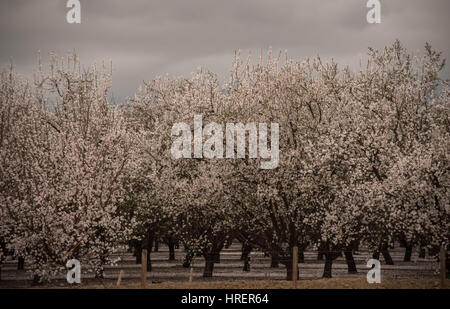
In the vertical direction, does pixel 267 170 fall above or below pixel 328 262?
above

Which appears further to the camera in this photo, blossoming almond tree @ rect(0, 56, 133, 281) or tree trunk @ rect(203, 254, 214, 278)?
tree trunk @ rect(203, 254, 214, 278)

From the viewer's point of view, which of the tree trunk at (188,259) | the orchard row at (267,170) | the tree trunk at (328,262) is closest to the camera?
the orchard row at (267,170)

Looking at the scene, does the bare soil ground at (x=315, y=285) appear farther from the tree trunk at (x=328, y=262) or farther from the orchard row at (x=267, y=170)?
the tree trunk at (x=328, y=262)

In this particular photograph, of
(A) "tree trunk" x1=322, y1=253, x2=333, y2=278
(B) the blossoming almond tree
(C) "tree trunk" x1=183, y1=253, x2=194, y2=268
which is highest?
(B) the blossoming almond tree

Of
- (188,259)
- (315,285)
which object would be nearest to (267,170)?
(315,285)

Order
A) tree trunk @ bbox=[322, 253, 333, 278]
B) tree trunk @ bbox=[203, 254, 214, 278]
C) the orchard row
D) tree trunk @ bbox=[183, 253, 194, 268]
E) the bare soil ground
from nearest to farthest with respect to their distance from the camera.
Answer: the bare soil ground, the orchard row, tree trunk @ bbox=[322, 253, 333, 278], tree trunk @ bbox=[203, 254, 214, 278], tree trunk @ bbox=[183, 253, 194, 268]

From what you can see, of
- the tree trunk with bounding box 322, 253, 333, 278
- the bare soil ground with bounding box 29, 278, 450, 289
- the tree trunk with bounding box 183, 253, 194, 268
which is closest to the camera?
the bare soil ground with bounding box 29, 278, 450, 289

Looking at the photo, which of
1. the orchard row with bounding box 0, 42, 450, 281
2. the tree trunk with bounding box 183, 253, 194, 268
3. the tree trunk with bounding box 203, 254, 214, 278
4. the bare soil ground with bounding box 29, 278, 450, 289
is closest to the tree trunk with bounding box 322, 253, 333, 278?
the orchard row with bounding box 0, 42, 450, 281

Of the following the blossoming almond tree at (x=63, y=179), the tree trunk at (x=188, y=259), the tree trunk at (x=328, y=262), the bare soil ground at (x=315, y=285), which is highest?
the blossoming almond tree at (x=63, y=179)

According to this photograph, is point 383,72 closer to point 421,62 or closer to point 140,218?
point 421,62

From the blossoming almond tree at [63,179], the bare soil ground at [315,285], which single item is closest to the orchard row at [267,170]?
the blossoming almond tree at [63,179]

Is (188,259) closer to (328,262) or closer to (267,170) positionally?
(328,262)

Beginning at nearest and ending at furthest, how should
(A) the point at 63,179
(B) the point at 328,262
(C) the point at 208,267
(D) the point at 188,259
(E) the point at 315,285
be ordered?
(E) the point at 315,285, (A) the point at 63,179, (B) the point at 328,262, (C) the point at 208,267, (D) the point at 188,259

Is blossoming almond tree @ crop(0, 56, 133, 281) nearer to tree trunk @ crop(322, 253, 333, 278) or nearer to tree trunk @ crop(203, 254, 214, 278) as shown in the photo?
tree trunk @ crop(203, 254, 214, 278)
